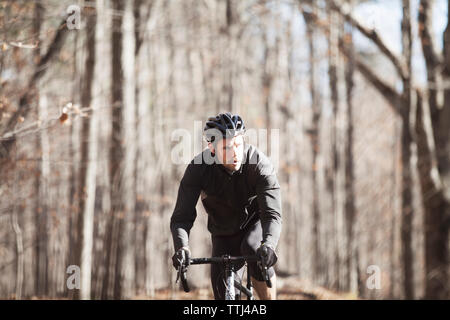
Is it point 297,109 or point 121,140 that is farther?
point 297,109

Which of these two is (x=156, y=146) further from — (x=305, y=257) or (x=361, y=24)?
(x=305, y=257)

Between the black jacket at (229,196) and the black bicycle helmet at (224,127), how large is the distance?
0.22 meters

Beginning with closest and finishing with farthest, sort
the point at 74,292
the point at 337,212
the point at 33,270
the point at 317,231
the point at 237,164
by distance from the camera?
the point at 237,164 → the point at 74,292 → the point at 337,212 → the point at 317,231 → the point at 33,270

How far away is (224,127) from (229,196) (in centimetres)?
60

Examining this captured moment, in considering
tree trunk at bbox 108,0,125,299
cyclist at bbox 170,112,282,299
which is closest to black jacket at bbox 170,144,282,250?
cyclist at bbox 170,112,282,299

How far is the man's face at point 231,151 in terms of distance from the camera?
4273 millimetres

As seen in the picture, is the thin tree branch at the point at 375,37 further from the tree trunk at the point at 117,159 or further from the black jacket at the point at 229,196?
the black jacket at the point at 229,196

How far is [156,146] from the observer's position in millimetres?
15805

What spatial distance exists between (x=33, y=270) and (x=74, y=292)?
11658mm

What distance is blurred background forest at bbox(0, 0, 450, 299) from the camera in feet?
29.5

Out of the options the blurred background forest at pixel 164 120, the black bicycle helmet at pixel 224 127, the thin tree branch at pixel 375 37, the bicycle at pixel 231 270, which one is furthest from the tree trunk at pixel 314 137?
the bicycle at pixel 231 270

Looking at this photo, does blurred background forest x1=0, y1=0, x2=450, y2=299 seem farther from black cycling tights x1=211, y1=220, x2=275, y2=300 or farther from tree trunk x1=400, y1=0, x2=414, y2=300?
black cycling tights x1=211, y1=220, x2=275, y2=300
